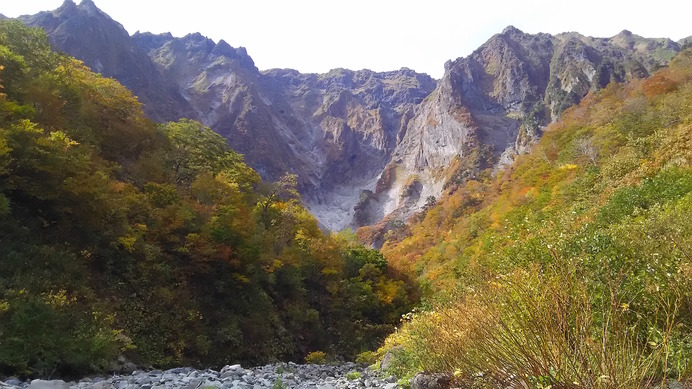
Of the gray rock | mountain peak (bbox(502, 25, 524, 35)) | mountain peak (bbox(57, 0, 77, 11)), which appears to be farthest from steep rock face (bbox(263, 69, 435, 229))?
the gray rock

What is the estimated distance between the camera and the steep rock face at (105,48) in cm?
10825

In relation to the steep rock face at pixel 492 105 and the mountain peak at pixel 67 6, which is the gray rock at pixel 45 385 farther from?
the mountain peak at pixel 67 6

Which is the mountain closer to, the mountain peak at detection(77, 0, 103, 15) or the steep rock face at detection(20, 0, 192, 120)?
the steep rock face at detection(20, 0, 192, 120)

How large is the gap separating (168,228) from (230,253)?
2.82m

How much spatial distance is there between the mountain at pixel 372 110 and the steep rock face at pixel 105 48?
0.35 metres

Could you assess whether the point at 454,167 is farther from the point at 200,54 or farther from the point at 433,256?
the point at 200,54

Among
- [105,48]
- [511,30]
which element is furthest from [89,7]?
[511,30]

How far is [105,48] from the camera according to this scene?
114750 mm

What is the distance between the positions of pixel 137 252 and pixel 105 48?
403 feet

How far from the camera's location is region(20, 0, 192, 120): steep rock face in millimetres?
108250

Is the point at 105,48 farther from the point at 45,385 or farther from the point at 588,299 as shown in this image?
the point at 588,299

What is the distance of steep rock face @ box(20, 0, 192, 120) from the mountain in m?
0.35

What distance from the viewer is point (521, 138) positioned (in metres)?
105

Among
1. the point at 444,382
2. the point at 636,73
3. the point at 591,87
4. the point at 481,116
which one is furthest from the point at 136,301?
the point at 481,116
